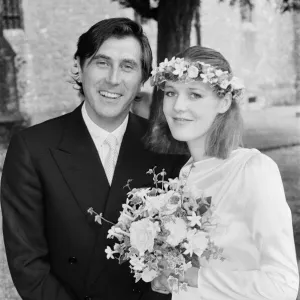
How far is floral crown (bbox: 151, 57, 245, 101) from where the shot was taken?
82.7 inches

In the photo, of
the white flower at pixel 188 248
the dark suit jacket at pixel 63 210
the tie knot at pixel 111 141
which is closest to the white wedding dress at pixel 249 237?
the white flower at pixel 188 248

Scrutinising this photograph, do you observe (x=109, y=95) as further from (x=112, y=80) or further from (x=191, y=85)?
(x=191, y=85)

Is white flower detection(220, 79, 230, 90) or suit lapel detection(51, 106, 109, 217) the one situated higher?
white flower detection(220, 79, 230, 90)

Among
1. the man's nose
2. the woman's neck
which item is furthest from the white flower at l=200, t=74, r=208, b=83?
the man's nose

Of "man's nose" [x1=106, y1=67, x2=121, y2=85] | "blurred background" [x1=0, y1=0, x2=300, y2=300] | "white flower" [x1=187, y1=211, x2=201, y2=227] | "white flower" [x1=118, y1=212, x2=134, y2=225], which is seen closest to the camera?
"white flower" [x1=187, y1=211, x2=201, y2=227]

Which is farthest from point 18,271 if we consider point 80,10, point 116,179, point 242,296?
point 80,10

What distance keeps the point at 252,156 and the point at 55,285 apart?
1.08 metres

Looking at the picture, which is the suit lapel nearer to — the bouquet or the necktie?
the necktie

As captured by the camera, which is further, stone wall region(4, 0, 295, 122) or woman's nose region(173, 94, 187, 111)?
stone wall region(4, 0, 295, 122)

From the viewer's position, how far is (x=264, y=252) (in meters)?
1.93

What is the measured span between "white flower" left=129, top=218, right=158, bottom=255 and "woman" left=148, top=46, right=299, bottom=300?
242mm

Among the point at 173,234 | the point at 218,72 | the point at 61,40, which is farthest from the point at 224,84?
the point at 61,40

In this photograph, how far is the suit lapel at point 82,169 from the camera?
237cm

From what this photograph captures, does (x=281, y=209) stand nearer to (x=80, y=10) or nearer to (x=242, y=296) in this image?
(x=242, y=296)
